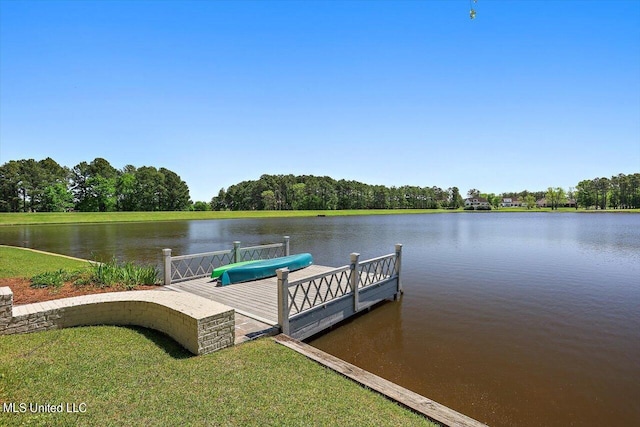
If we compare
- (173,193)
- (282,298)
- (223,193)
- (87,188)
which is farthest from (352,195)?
(282,298)

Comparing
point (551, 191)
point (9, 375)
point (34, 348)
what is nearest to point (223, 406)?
point (9, 375)

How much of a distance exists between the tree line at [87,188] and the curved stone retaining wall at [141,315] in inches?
3149

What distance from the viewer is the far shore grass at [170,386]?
432 centimetres

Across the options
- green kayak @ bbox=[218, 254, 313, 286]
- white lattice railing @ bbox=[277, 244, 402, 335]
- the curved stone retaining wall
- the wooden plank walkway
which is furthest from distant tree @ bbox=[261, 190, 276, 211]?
the curved stone retaining wall

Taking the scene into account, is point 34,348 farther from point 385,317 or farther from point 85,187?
point 85,187

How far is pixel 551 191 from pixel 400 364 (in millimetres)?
155699

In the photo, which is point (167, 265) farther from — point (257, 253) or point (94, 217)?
point (94, 217)

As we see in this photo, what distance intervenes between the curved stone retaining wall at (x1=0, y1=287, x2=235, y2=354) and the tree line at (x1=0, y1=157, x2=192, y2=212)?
262 feet

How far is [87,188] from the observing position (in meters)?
81.1

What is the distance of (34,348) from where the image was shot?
5.94m

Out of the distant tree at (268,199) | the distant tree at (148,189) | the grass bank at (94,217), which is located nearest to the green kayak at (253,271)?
the grass bank at (94,217)

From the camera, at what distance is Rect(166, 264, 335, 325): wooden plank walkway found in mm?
9000

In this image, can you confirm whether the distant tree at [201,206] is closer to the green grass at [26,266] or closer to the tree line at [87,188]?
the tree line at [87,188]

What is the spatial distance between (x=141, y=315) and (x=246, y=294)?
3.79m
